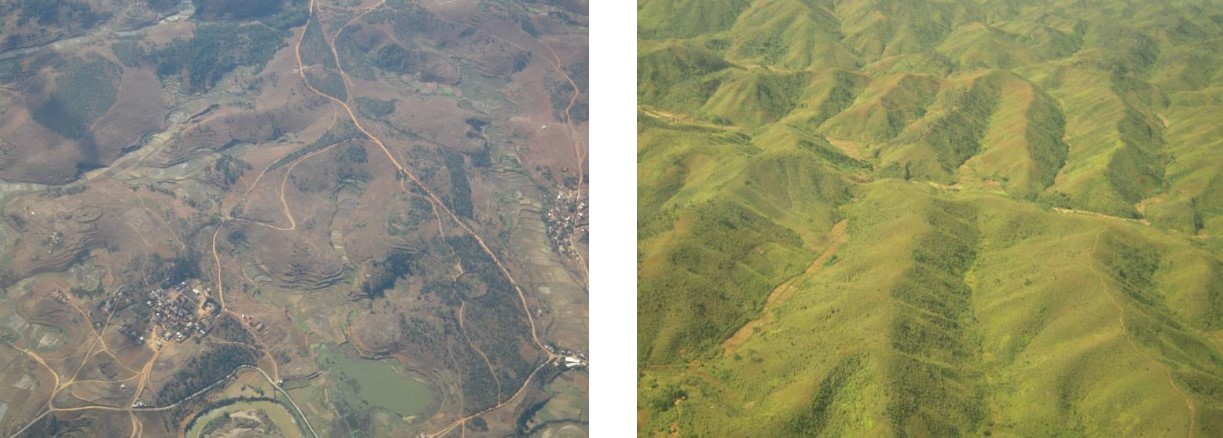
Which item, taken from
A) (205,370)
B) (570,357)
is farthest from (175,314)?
(570,357)

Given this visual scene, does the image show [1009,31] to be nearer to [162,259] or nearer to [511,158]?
[511,158]

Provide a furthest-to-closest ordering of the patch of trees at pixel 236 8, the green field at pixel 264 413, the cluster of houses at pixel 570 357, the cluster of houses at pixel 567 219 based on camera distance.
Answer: the patch of trees at pixel 236 8, the cluster of houses at pixel 567 219, the cluster of houses at pixel 570 357, the green field at pixel 264 413

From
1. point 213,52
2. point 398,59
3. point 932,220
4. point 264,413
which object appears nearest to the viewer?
point 264,413

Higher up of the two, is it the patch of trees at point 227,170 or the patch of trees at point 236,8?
the patch of trees at point 236,8

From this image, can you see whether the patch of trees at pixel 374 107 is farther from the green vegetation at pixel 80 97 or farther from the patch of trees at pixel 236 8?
the green vegetation at pixel 80 97

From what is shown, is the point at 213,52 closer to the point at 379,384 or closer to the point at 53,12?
the point at 53,12

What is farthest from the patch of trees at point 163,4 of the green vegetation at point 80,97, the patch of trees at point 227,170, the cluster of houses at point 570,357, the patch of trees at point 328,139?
the cluster of houses at point 570,357

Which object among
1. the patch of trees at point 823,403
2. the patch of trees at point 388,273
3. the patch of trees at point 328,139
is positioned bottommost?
the patch of trees at point 823,403
